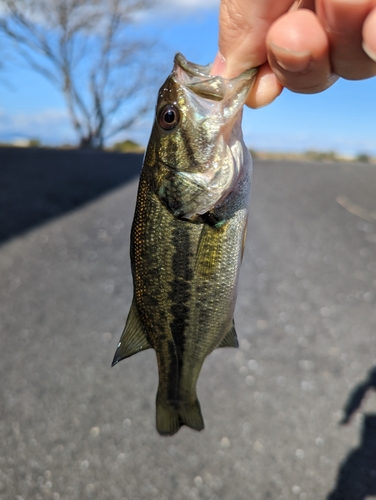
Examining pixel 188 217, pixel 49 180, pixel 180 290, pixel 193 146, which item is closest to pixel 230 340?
pixel 180 290

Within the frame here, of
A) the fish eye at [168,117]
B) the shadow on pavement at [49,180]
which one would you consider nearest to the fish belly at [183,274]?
the fish eye at [168,117]

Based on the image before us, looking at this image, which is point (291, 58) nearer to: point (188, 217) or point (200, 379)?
point (188, 217)

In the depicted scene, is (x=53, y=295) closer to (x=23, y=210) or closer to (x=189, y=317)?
(x=23, y=210)

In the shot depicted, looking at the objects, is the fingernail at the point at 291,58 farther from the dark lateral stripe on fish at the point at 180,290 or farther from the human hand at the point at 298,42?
the dark lateral stripe on fish at the point at 180,290

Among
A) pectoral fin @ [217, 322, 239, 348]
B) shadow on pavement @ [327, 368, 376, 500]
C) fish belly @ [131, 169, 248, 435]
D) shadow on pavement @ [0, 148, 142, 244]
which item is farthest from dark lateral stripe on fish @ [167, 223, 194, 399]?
shadow on pavement @ [0, 148, 142, 244]

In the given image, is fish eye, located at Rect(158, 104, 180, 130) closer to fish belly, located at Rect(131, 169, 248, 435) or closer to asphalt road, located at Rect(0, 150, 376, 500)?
fish belly, located at Rect(131, 169, 248, 435)
